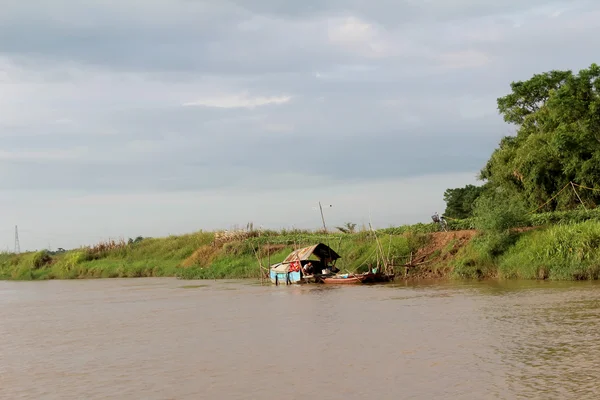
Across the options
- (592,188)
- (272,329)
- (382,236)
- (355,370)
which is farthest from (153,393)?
(592,188)

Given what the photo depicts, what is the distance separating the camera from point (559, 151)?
26359 mm

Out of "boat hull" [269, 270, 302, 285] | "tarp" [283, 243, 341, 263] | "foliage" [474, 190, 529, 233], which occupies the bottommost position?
"boat hull" [269, 270, 302, 285]

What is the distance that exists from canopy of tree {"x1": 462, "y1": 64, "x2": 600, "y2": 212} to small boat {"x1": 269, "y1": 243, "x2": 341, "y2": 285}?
30.6ft

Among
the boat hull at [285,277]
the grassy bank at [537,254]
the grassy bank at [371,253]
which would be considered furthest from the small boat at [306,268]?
the grassy bank at [537,254]

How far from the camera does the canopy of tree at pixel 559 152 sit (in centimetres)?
2609

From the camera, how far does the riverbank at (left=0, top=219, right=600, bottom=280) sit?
67.7ft

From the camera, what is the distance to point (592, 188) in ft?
85.9

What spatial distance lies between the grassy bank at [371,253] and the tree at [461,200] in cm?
976

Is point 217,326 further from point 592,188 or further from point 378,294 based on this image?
point 592,188

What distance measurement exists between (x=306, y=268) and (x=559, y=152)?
11409 millimetres

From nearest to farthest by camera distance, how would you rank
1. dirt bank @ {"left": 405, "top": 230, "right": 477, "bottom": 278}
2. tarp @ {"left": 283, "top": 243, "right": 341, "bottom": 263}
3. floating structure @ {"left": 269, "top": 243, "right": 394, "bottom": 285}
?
floating structure @ {"left": 269, "top": 243, "right": 394, "bottom": 285} → dirt bank @ {"left": 405, "top": 230, "right": 477, "bottom": 278} → tarp @ {"left": 283, "top": 243, "right": 341, "bottom": 263}

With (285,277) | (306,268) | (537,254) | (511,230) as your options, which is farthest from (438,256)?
(285,277)

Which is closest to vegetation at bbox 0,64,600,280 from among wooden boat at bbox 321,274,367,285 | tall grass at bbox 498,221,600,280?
tall grass at bbox 498,221,600,280

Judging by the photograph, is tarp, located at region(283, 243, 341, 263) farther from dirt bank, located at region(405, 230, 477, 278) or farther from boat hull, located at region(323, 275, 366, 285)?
dirt bank, located at region(405, 230, 477, 278)
